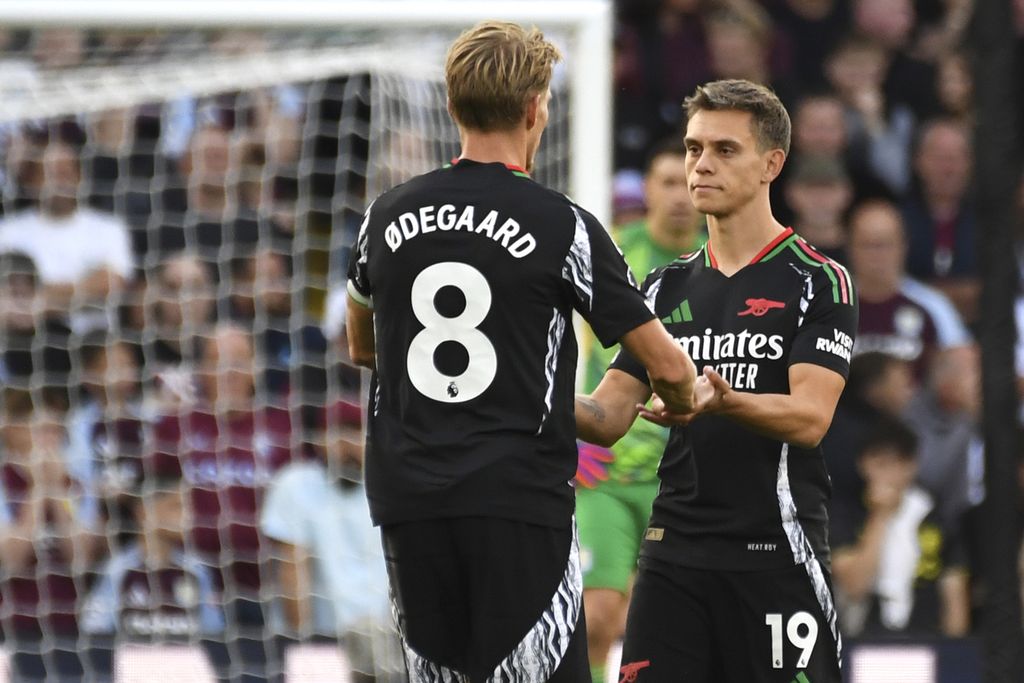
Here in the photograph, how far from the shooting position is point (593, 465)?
5484mm

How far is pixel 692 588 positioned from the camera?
3.79 metres

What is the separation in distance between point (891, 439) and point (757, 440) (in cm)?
387

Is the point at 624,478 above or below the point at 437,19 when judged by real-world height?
below

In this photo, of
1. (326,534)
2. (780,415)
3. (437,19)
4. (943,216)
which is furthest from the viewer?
(943,216)

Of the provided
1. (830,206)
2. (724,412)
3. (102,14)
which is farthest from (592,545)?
(830,206)

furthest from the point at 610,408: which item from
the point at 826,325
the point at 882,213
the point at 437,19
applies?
the point at 882,213

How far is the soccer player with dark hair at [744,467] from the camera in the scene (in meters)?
3.74

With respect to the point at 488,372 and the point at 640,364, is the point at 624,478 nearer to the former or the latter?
the point at 640,364

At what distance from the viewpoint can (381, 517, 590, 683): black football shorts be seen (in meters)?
3.25

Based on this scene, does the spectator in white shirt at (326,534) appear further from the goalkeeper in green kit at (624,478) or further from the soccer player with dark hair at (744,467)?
the soccer player with dark hair at (744,467)

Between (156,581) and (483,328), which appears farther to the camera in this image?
(156,581)

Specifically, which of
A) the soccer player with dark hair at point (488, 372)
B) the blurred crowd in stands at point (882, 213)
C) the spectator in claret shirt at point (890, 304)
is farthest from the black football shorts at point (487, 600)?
the spectator in claret shirt at point (890, 304)

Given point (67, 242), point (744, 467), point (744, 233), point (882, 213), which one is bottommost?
point (744, 467)

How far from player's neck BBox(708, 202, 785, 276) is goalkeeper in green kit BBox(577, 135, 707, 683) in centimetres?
137
